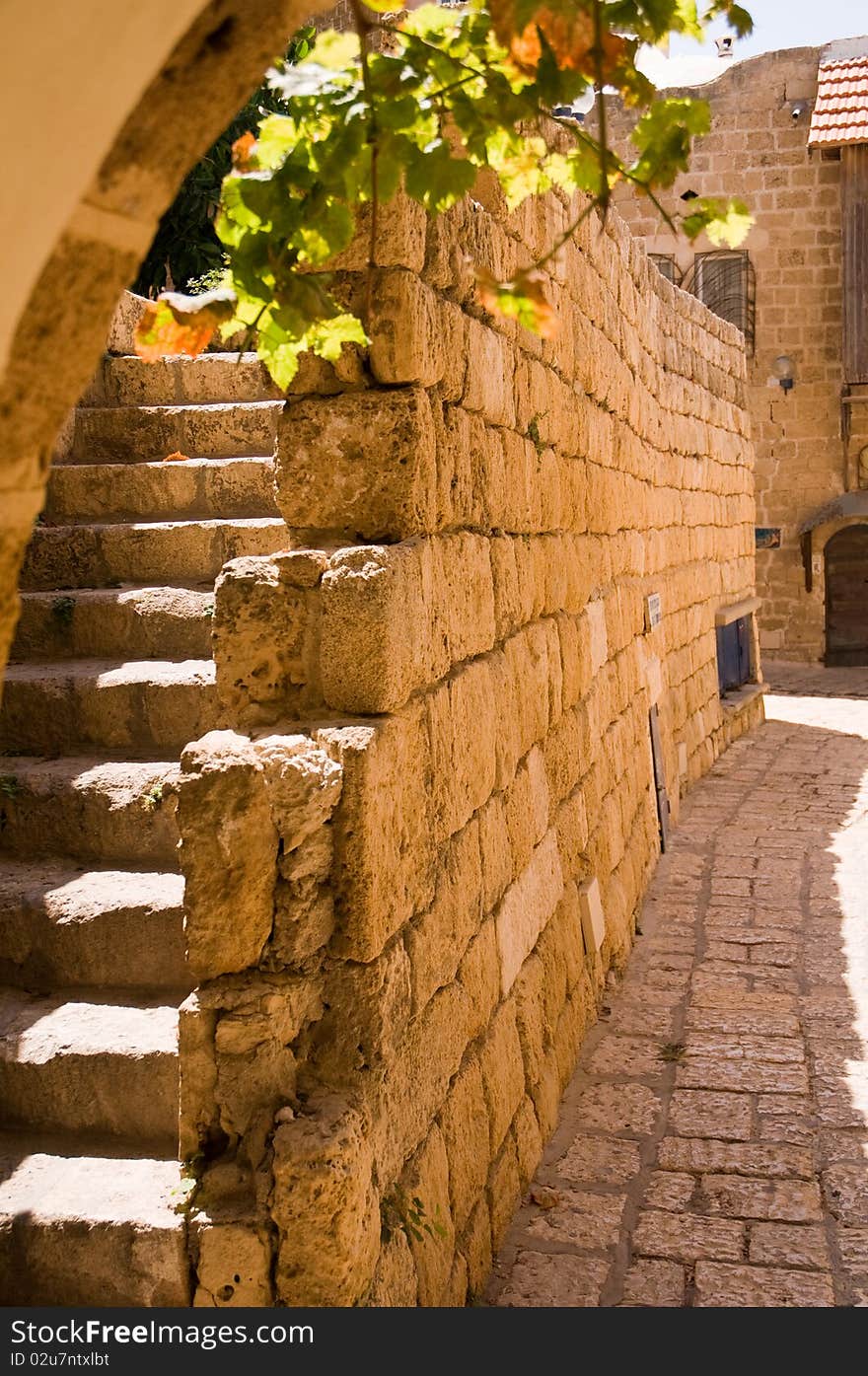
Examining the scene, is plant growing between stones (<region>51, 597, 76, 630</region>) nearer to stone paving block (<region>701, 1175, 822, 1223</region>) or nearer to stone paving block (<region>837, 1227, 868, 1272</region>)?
stone paving block (<region>701, 1175, 822, 1223</region>)

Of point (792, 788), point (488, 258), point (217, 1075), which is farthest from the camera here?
point (792, 788)

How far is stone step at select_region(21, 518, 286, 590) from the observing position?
4.84m

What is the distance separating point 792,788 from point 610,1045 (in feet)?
16.8

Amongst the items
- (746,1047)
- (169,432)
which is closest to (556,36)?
(169,432)

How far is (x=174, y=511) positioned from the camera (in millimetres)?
5148

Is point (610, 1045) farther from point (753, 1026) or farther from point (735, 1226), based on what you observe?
point (735, 1226)

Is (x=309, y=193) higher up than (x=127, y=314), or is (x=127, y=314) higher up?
(x=127, y=314)

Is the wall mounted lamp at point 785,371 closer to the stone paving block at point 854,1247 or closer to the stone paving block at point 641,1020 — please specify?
the stone paving block at point 641,1020

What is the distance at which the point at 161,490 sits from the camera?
5133 mm

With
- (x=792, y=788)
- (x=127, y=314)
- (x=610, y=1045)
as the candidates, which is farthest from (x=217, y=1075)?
(x=792, y=788)

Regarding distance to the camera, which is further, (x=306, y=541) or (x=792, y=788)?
(x=792, y=788)

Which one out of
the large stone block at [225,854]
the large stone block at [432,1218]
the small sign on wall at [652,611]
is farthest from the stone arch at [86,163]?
the small sign on wall at [652,611]

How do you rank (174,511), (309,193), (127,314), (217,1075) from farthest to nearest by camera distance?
(127,314) < (174,511) < (217,1075) < (309,193)

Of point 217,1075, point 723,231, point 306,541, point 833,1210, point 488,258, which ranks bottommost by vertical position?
point 833,1210
